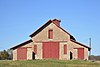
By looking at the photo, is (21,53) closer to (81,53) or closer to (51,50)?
(51,50)

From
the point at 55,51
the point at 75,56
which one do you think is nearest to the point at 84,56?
the point at 75,56

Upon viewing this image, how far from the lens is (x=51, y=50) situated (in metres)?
50.7

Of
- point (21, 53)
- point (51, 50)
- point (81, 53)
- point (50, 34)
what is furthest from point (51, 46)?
point (21, 53)

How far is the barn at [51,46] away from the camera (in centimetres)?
5038

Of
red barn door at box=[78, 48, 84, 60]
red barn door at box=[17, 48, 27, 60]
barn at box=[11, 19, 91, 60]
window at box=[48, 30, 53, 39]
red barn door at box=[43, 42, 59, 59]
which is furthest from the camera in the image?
red barn door at box=[17, 48, 27, 60]

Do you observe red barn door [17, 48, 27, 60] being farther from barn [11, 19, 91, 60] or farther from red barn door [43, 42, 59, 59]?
red barn door [43, 42, 59, 59]

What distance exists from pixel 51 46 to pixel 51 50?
2.25 ft

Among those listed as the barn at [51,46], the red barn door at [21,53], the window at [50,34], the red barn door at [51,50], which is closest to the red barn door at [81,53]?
the barn at [51,46]

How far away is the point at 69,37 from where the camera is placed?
50281 mm

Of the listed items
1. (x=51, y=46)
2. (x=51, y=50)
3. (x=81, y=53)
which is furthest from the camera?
(x=51, y=46)

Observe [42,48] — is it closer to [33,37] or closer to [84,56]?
[33,37]

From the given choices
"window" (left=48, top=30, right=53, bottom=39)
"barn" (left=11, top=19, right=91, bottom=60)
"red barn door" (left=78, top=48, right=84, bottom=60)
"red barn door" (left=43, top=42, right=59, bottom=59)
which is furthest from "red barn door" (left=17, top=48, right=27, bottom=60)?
"red barn door" (left=78, top=48, right=84, bottom=60)

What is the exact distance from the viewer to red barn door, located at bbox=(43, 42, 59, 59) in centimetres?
5059

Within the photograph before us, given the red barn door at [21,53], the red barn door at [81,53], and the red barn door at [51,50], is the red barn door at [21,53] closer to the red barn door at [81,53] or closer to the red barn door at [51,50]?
the red barn door at [51,50]
